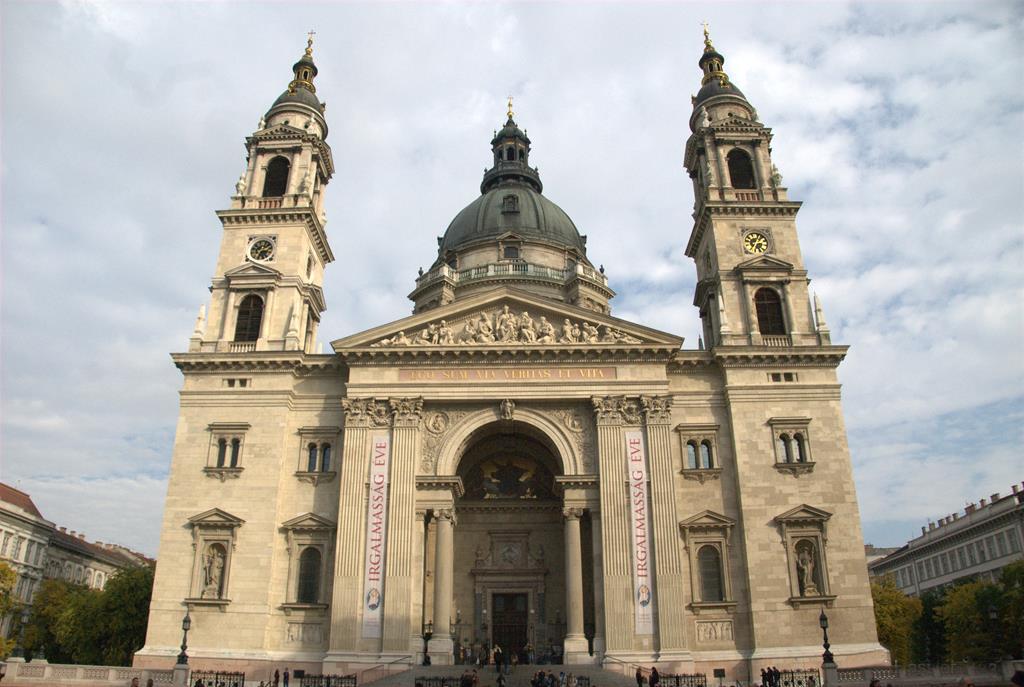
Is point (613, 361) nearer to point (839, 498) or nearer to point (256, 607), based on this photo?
point (839, 498)

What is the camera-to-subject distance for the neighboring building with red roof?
6212cm

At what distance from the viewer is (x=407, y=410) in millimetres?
37438

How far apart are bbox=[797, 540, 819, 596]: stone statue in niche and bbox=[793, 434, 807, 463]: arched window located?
12.4ft

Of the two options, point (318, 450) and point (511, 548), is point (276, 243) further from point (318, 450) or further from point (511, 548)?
point (511, 548)

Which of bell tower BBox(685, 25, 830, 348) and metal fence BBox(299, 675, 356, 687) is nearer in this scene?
metal fence BBox(299, 675, 356, 687)

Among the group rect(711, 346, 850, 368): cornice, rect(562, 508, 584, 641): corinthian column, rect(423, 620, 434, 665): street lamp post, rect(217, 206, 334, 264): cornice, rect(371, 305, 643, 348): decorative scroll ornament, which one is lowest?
rect(423, 620, 434, 665): street lamp post

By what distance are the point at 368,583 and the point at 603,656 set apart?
10.5 m

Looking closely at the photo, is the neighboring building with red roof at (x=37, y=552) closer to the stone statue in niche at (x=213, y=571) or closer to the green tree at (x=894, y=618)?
the stone statue in niche at (x=213, y=571)

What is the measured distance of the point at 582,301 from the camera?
5303cm

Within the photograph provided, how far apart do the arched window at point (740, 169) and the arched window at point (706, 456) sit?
1548 centimetres

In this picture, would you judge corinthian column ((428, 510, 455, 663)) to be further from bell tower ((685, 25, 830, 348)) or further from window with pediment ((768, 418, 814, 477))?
bell tower ((685, 25, 830, 348))

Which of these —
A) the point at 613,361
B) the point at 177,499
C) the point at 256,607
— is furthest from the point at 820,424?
the point at 177,499

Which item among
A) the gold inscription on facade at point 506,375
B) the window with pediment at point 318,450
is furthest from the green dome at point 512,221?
the window with pediment at point 318,450

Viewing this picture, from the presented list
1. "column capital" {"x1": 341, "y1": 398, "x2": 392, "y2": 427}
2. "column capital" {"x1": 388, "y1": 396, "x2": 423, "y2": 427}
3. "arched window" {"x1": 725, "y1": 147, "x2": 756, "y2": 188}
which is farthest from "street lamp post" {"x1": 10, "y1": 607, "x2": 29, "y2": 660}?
"arched window" {"x1": 725, "y1": 147, "x2": 756, "y2": 188}
